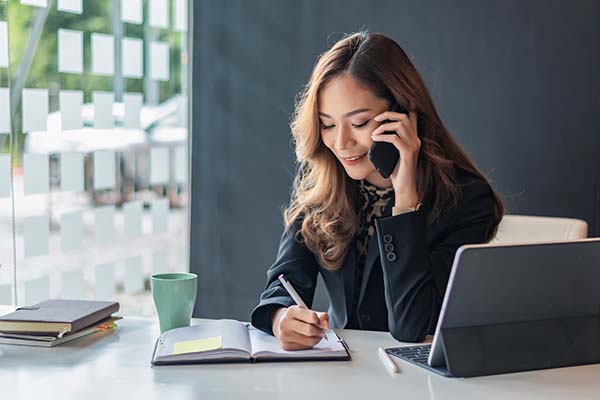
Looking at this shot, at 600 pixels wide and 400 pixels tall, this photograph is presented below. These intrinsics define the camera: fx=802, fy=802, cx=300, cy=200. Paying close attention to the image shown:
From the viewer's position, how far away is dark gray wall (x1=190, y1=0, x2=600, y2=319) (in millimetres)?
3207

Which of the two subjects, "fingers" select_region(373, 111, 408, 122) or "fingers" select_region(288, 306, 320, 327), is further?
"fingers" select_region(373, 111, 408, 122)

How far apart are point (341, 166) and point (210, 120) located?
65.3 inches

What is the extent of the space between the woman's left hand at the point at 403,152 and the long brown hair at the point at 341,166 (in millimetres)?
51

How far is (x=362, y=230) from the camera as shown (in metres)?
2.16

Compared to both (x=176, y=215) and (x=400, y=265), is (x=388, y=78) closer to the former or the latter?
(x=400, y=265)

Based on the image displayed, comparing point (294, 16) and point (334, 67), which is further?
point (294, 16)

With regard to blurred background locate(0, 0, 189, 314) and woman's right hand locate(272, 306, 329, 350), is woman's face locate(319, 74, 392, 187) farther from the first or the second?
blurred background locate(0, 0, 189, 314)

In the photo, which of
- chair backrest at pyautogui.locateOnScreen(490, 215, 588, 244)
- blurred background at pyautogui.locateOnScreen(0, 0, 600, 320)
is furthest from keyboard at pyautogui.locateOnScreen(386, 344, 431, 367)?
blurred background at pyautogui.locateOnScreen(0, 0, 600, 320)

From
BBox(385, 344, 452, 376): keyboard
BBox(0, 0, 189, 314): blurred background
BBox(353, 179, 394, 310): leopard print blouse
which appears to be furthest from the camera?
BBox(0, 0, 189, 314): blurred background

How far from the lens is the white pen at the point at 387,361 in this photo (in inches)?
58.2

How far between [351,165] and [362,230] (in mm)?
196

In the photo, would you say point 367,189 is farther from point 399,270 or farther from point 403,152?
point 399,270

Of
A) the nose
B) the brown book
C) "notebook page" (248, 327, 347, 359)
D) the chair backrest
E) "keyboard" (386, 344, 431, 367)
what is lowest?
"keyboard" (386, 344, 431, 367)

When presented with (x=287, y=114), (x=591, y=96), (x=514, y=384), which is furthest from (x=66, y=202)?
(x=514, y=384)
